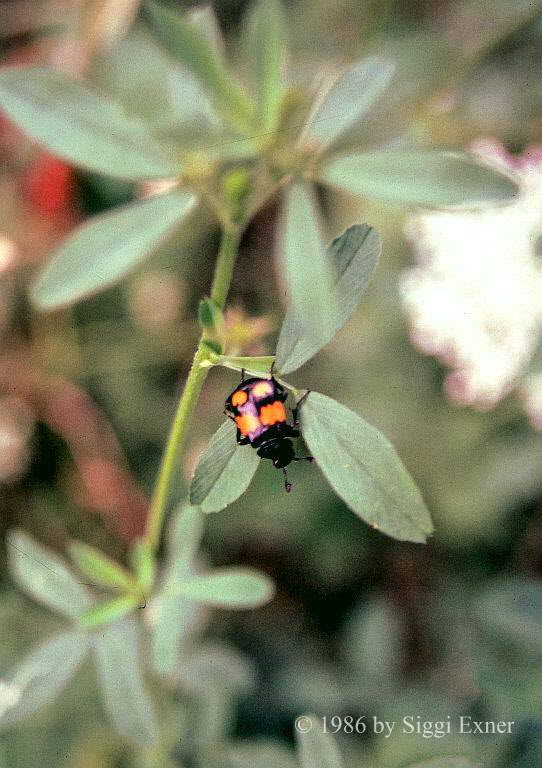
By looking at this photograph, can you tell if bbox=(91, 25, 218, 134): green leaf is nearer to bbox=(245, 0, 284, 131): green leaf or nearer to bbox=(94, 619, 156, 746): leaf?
bbox=(245, 0, 284, 131): green leaf

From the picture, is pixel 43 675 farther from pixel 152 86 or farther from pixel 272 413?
pixel 152 86

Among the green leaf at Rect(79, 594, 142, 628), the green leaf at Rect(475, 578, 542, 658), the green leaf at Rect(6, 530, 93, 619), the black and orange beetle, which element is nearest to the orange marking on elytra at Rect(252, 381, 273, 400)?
the black and orange beetle

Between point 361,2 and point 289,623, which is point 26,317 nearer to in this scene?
point 289,623

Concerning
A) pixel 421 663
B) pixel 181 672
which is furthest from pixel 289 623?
pixel 181 672

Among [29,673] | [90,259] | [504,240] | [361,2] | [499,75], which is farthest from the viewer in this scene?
[361,2]

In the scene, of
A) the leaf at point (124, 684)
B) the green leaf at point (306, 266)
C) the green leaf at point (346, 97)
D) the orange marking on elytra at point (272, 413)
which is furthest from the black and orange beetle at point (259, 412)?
the leaf at point (124, 684)

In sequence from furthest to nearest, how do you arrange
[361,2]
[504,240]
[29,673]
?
1. [361,2]
2. [504,240]
3. [29,673]
